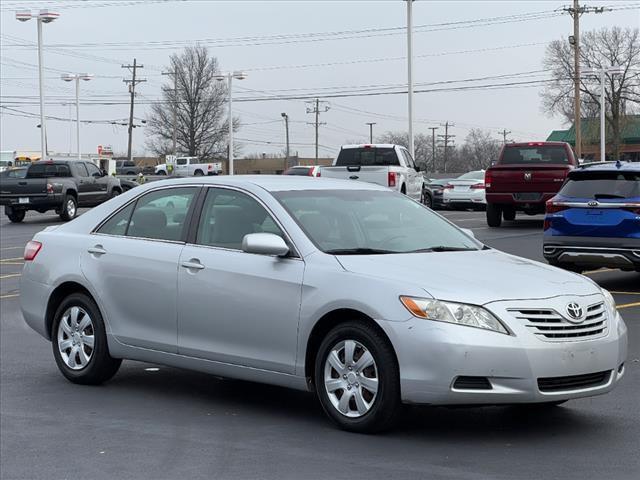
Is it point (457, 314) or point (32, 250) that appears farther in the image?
point (32, 250)

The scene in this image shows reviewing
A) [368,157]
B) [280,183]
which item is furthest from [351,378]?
[368,157]

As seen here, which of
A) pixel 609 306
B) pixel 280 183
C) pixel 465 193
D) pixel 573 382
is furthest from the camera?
pixel 465 193

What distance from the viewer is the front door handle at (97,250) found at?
28.2 ft

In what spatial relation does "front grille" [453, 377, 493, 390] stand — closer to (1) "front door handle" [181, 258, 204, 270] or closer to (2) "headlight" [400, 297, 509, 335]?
(2) "headlight" [400, 297, 509, 335]

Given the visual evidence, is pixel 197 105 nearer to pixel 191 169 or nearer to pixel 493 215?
pixel 191 169

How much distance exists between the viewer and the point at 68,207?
3575 centimetres

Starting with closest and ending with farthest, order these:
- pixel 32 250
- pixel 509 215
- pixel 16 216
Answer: pixel 32 250 < pixel 509 215 < pixel 16 216

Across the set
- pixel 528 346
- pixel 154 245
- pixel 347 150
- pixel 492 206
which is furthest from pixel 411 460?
pixel 347 150

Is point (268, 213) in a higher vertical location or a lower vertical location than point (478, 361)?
higher

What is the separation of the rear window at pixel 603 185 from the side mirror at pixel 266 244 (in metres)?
8.22

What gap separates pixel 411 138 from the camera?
1752 inches

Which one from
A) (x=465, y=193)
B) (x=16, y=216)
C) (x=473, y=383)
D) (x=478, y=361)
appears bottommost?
(x=16, y=216)

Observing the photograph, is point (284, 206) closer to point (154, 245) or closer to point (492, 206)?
point (154, 245)

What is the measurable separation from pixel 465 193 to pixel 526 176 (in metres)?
12.1
